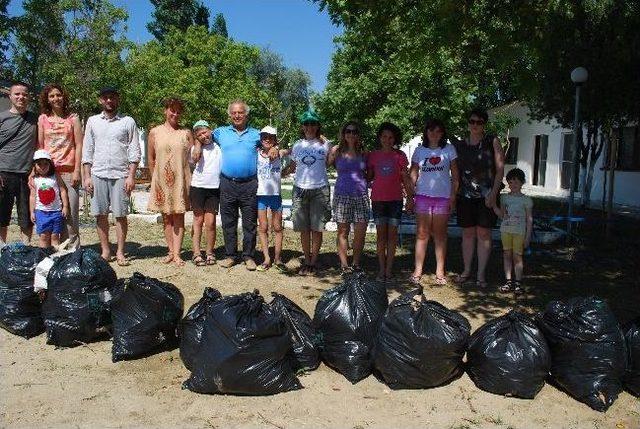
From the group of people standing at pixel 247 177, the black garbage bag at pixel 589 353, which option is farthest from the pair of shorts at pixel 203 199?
the black garbage bag at pixel 589 353

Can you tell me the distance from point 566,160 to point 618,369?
20.2 metres

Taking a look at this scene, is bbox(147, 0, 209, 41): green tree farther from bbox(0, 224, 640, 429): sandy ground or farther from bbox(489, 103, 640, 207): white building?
bbox(0, 224, 640, 429): sandy ground

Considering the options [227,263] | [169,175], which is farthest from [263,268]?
[169,175]

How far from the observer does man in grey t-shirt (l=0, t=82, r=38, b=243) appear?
5531mm

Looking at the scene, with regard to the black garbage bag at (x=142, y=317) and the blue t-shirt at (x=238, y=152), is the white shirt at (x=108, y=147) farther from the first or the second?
the black garbage bag at (x=142, y=317)

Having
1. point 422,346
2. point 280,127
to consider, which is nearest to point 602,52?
point 422,346

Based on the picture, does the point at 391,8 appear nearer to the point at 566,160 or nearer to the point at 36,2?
the point at 36,2

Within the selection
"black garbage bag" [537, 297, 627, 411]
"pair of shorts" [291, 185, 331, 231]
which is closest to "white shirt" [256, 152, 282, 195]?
"pair of shorts" [291, 185, 331, 231]

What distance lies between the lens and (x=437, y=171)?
561cm

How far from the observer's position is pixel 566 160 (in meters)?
21.8

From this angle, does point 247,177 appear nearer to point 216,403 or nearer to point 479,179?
point 479,179

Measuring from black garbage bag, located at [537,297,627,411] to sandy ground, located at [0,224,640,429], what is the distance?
86 mm

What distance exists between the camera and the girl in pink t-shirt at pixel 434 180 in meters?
5.60

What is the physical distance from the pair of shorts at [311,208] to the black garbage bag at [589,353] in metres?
2.83
